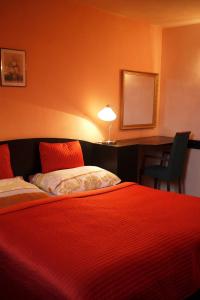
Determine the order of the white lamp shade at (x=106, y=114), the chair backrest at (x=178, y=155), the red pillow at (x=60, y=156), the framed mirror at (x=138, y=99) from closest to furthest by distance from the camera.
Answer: the red pillow at (x=60, y=156) < the white lamp shade at (x=106, y=114) < the chair backrest at (x=178, y=155) < the framed mirror at (x=138, y=99)

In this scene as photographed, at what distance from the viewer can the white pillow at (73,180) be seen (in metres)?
2.91

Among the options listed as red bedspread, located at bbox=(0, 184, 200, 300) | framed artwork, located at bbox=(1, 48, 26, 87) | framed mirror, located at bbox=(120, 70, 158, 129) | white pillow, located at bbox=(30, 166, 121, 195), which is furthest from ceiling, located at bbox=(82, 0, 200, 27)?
red bedspread, located at bbox=(0, 184, 200, 300)

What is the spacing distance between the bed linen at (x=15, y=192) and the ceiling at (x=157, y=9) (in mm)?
2040

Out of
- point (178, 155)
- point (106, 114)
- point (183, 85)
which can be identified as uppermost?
point (183, 85)

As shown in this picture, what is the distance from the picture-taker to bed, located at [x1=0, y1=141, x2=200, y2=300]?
4.95ft

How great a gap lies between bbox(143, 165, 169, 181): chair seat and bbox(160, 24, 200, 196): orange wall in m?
0.51

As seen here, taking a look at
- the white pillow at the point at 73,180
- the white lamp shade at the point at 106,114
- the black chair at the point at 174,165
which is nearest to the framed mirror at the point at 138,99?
the white lamp shade at the point at 106,114

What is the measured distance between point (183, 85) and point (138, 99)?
629 millimetres

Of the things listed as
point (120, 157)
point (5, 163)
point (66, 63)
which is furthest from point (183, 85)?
point (5, 163)

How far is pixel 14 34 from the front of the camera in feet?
9.91

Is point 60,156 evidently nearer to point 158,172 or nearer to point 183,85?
point 158,172

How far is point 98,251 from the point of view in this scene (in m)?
1.70

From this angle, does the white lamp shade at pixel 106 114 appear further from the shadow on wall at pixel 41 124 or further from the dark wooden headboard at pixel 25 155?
Result: the dark wooden headboard at pixel 25 155

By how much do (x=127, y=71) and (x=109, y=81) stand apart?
318mm
